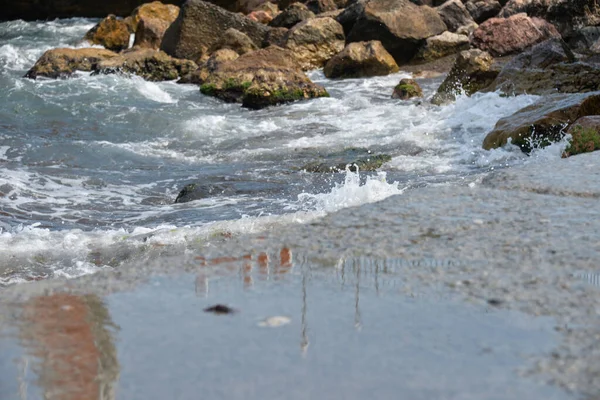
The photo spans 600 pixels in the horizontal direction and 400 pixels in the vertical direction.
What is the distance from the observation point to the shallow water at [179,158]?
518cm

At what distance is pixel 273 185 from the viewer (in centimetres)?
841

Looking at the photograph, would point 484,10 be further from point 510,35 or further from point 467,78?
point 467,78

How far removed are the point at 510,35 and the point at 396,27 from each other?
2.69m

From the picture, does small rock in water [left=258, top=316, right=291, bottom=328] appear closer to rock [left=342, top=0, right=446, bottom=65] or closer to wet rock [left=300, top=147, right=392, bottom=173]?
wet rock [left=300, top=147, right=392, bottom=173]

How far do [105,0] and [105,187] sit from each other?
2316cm

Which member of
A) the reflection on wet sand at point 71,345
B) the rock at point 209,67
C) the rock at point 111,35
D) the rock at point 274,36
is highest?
the rock at point 111,35

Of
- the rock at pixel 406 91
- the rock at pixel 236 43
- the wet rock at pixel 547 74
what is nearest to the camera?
the wet rock at pixel 547 74

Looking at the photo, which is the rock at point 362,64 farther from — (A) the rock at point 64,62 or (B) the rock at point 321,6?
(B) the rock at point 321,6

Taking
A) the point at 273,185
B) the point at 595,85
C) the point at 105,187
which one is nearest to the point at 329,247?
the point at 273,185

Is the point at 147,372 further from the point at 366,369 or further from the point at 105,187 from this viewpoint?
the point at 105,187

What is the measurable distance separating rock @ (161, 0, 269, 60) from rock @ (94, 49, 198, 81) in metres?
1.19

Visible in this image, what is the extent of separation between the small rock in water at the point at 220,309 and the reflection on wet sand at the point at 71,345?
0.87ft

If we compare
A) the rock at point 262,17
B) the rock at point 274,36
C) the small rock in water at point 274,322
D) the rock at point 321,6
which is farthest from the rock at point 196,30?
the small rock in water at point 274,322

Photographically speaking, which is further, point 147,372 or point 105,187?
point 105,187
